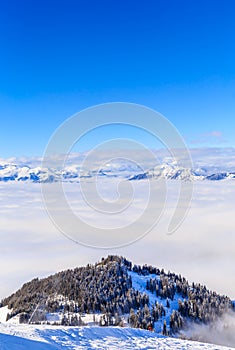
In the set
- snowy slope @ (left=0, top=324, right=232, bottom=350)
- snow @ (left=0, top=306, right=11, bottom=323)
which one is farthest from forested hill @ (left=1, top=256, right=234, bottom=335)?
snowy slope @ (left=0, top=324, right=232, bottom=350)

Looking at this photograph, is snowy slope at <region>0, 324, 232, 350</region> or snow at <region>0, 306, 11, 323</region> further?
snow at <region>0, 306, 11, 323</region>

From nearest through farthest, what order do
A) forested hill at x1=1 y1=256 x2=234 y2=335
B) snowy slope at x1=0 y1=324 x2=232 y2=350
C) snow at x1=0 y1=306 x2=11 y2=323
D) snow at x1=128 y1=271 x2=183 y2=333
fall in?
1. snowy slope at x1=0 y1=324 x2=232 y2=350
2. forested hill at x1=1 y1=256 x2=234 y2=335
3. snow at x1=128 y1=271 x2=183 y2=333
4. snow at x1=0 y1=306 x2=11 y2=323

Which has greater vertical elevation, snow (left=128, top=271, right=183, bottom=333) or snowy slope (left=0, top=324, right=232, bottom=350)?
snowy slope (left=0, top=324, right=232, bottom=350)

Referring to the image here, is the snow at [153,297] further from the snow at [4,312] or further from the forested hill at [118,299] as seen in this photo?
the snow at [4,312]

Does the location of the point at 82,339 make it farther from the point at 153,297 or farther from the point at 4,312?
the point at 4,312

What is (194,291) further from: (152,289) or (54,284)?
(54,284)

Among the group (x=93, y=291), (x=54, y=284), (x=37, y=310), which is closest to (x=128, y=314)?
(x=93, y=291)

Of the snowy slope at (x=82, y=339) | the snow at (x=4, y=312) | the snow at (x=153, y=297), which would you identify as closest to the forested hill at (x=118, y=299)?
the snow at (x=153, y=297)

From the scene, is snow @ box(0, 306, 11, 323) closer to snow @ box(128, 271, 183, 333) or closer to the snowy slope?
snow @ box(128, 271, 183, 333)
